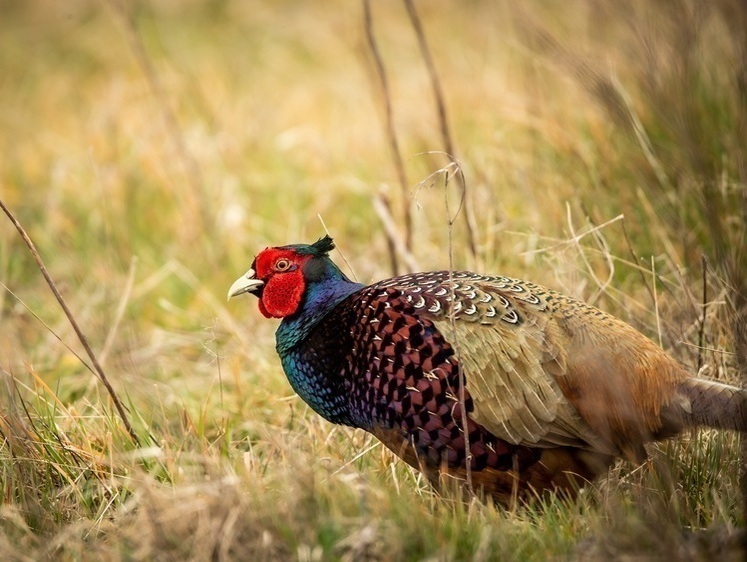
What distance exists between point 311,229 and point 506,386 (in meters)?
2.79

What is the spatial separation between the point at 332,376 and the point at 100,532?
835 mm

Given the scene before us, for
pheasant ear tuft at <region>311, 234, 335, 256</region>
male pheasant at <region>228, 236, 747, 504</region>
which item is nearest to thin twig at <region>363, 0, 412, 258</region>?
pheasant ear tuft at <region>311, 234, 335, 256</region>

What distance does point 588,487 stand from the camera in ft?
9.85

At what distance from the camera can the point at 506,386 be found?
2.96 m

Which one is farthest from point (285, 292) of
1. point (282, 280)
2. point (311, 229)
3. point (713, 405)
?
point (311, 229)

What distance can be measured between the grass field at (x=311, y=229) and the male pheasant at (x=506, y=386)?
0.42 feet

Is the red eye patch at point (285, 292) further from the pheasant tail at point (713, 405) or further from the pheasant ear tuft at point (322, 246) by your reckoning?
the pheasant tail at point (713, 405)

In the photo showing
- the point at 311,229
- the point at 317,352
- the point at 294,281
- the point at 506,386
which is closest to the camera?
the point at 506,386

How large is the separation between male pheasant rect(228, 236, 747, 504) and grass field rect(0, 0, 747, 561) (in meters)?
0.13

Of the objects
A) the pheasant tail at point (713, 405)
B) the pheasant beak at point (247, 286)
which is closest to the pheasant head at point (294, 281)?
the pheasant beak at point (247, 286)

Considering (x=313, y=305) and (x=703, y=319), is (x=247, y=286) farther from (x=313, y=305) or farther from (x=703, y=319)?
(x=703, y=319)

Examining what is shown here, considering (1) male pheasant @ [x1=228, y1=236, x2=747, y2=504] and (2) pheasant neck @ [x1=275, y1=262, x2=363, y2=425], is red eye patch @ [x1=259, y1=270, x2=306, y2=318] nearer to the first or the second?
(2) pheasant neck @ [x1=275, y1=262, x2=363, y2=425]

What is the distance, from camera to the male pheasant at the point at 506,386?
2.89 meters

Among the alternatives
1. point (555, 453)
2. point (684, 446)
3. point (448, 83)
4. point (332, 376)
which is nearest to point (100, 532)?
point (332, 376)
